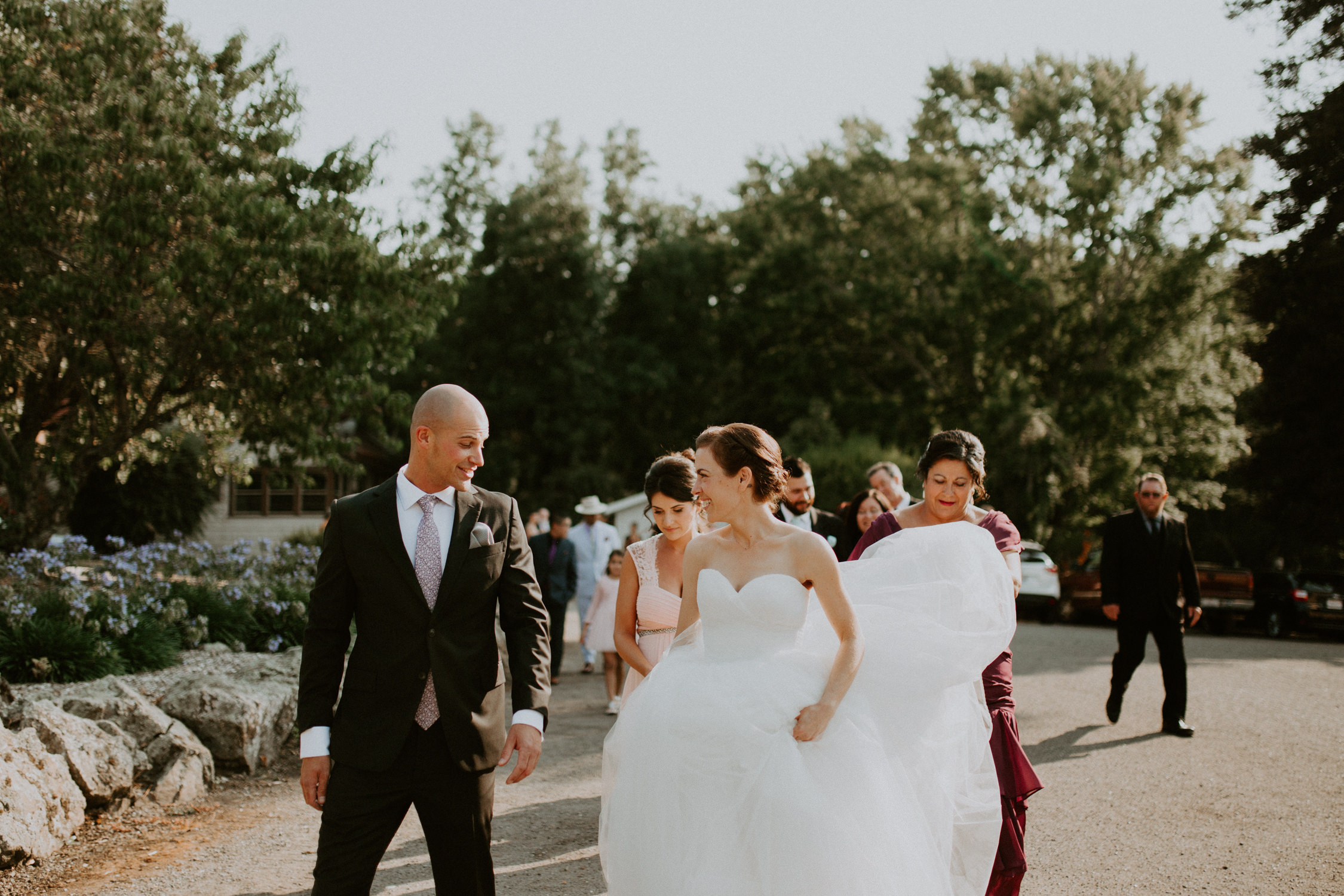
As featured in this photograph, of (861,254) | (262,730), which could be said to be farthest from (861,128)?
(262,730)

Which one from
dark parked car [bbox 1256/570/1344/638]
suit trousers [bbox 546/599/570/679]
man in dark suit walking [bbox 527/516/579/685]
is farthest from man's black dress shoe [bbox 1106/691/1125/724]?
dark parked car [bbox 1256/570/1344/638]

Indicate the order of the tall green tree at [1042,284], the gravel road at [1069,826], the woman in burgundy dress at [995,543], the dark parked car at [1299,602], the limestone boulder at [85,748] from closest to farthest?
the woman in burgundy dress at [995,543] → the gravel road at [1069,826] → the limestone boulder at [85,748] → the dark parked car at [1299,602] → the tall green tree at [1042,284]

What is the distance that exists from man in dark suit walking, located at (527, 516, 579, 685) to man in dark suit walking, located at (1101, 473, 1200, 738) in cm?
633

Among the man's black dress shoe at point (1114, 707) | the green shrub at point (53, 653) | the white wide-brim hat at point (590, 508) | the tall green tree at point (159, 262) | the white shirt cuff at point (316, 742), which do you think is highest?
the tall green tree at point (159, 262)

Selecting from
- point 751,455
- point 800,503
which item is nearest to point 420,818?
point 751,455

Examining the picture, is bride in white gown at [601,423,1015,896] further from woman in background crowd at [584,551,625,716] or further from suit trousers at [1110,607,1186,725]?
woman in background crowd at [584,551,625,716]

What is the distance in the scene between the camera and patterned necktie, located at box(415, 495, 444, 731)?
3244 millimetres

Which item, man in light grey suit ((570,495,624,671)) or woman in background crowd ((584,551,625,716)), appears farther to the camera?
man in light grey suit ((570,495,624,671))

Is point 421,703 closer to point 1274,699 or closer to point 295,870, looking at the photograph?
point 295,870

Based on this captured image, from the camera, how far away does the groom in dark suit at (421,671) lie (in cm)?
319

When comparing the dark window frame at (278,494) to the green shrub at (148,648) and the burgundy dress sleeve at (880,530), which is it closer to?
the green shrub at (148,648)

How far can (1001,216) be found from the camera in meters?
32.8

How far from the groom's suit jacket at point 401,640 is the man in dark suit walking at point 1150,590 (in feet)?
22.6

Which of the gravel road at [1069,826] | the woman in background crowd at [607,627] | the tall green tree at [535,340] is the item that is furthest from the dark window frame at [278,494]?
the gravel road at [1069,826]
